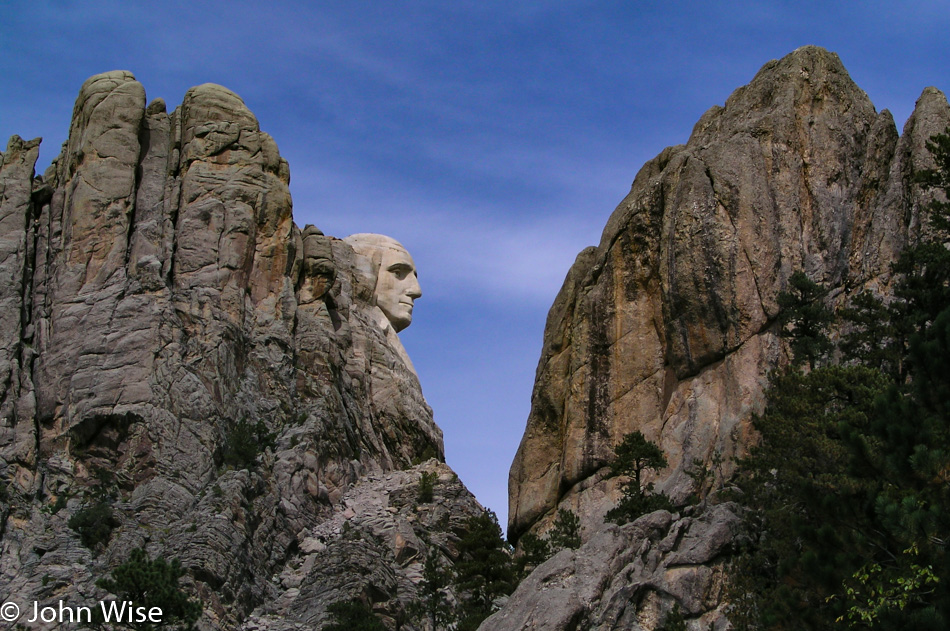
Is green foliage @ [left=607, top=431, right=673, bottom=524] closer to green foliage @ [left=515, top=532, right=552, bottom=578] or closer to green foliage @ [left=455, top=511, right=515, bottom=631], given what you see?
green foliage @ [left=515, top=532, right=552, bottom=578]

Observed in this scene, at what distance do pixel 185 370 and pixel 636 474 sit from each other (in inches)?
860

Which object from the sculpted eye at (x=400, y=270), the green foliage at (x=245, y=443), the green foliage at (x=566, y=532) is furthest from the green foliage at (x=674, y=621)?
the sculpted eye at (x=400, y=270)

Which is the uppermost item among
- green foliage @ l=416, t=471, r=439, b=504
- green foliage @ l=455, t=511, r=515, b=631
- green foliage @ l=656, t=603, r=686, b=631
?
green foliage @ l=416, t=471, r=439, b=504

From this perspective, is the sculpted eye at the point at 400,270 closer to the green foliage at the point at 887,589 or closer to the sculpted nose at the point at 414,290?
the sculpted nose at the point at 414,290

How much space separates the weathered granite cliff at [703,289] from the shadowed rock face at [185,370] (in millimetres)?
8241

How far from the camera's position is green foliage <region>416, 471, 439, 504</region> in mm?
65625

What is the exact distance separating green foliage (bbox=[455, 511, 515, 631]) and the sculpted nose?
107 ft

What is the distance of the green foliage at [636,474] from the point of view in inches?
2071

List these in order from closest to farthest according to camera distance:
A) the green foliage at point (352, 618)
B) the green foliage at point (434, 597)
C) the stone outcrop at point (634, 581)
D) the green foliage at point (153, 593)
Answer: the stone outcrop at point (634, 581) → the green foliage at point (153, 593) → the green foliage at point (352, 618) → the green foliage at point (434, 597)

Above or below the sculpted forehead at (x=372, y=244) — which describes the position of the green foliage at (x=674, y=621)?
below

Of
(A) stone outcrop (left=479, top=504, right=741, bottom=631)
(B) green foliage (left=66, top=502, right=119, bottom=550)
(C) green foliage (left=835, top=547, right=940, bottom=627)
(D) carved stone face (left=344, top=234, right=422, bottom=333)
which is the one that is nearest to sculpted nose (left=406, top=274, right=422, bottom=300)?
(D) carved stone face (left=344, top=234, right=422, bottom=333)

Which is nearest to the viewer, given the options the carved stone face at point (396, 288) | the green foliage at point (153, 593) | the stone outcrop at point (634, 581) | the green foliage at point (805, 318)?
the stone outcrop at point (634, 581)

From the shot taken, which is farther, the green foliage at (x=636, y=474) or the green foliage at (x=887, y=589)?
the green foliage at (x=636, y=474)

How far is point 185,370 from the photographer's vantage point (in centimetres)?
6312
